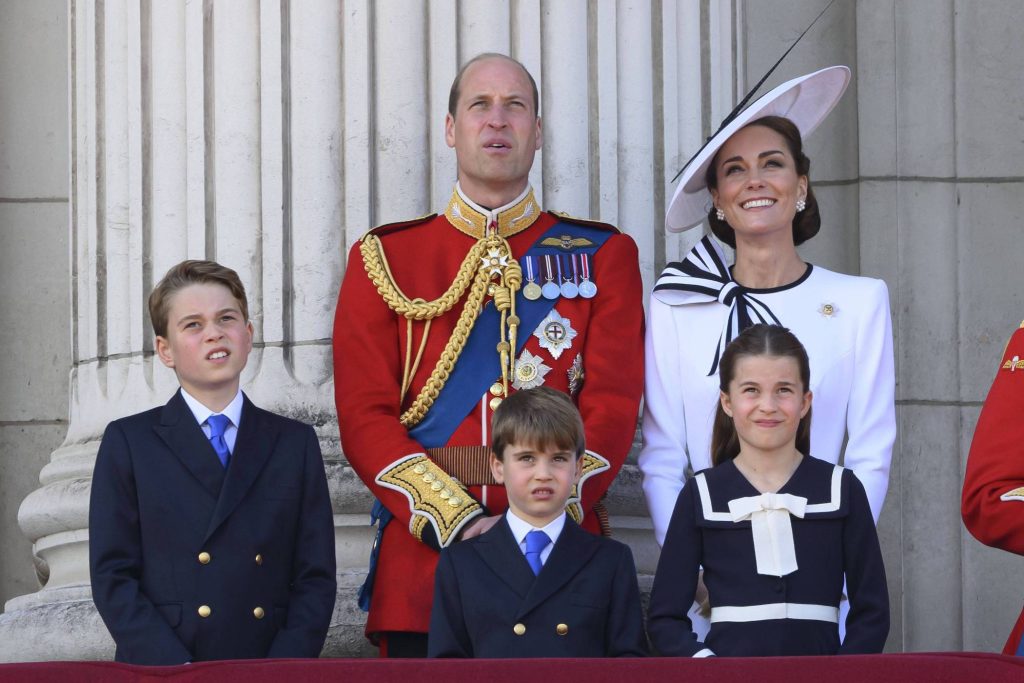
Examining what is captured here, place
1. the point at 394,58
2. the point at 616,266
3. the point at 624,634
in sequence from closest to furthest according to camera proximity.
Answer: the point at 624,634, the point at 616,266, the point at 394,58

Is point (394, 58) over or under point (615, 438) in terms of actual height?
over

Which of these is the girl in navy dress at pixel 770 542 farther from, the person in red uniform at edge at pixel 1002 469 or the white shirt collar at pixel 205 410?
the white shirt collar at pixel 205 410

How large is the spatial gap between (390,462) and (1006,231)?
3.16 metres

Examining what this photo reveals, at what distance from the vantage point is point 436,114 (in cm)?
521

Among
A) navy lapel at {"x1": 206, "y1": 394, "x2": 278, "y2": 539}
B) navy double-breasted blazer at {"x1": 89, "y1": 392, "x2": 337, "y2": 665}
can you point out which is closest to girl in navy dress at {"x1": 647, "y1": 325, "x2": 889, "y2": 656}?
navy double-breasted blazer at {"x1": 89, "y1": 392, "x2": 337, "y2": 665}

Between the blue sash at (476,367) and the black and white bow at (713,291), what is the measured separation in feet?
0.71

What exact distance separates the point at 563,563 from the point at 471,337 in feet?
2.40

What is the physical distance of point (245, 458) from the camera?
4.10 metres

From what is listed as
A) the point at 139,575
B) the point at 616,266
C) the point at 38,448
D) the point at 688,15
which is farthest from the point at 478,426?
the point at 38,448

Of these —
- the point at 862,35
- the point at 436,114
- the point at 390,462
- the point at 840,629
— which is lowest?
the point at 840,629

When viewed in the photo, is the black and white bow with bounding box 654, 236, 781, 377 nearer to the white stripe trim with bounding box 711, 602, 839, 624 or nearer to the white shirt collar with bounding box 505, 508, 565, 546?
the white shirt collar with bounding box 505, 508, 565, 546

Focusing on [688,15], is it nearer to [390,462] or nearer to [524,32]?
[524,32]

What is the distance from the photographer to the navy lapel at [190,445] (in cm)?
406

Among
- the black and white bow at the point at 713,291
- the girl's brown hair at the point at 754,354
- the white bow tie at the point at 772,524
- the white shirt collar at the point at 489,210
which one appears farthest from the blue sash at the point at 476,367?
the white bow tie at the point at 772,524
